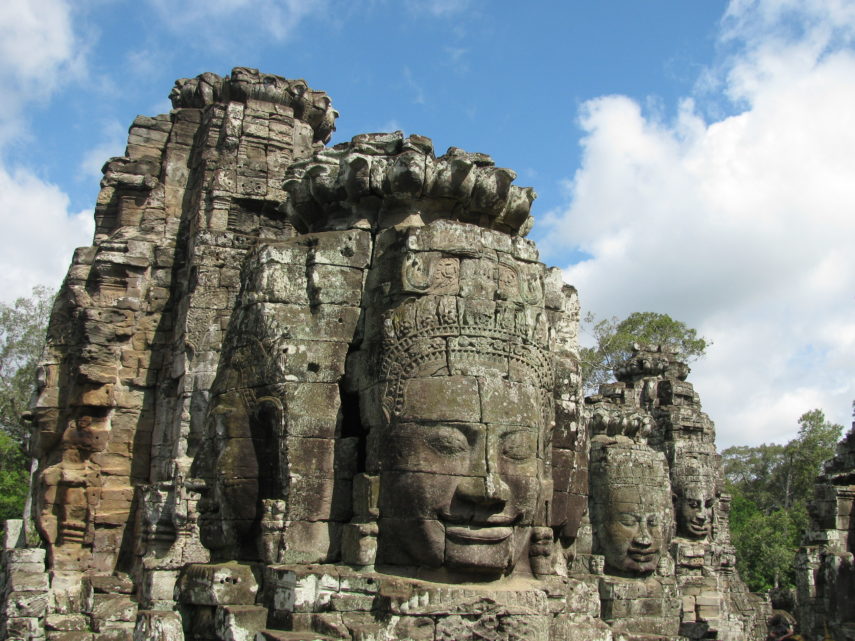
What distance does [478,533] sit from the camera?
257 inches

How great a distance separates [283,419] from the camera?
701cm

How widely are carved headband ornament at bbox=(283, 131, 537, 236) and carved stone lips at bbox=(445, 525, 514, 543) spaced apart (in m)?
2.62

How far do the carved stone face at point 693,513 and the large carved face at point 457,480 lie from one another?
1108cm

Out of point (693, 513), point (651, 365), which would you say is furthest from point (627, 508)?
point (651, 365)

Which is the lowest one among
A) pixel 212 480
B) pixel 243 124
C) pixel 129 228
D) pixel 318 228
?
pixel 212 480

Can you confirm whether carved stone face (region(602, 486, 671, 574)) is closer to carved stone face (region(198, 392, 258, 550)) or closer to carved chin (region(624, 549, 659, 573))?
carved chin (region(624, 549, 659, 573))

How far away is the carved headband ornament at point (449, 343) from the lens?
6.84 meters

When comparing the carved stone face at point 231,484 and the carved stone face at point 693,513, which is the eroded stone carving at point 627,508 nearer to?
the carved stone face at point 693,513

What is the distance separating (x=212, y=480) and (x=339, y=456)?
40.6 inches

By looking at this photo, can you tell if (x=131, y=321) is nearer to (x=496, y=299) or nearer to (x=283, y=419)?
(x=283, y=419)

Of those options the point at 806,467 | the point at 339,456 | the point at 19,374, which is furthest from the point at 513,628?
the point at 806,467

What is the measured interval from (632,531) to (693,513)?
20.3 ft

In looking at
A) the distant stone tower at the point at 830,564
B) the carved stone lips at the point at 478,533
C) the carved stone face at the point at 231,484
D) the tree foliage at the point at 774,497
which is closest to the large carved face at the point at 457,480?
the carved stone lips at the point at 478,533

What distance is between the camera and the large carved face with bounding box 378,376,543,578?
21.3 ft
